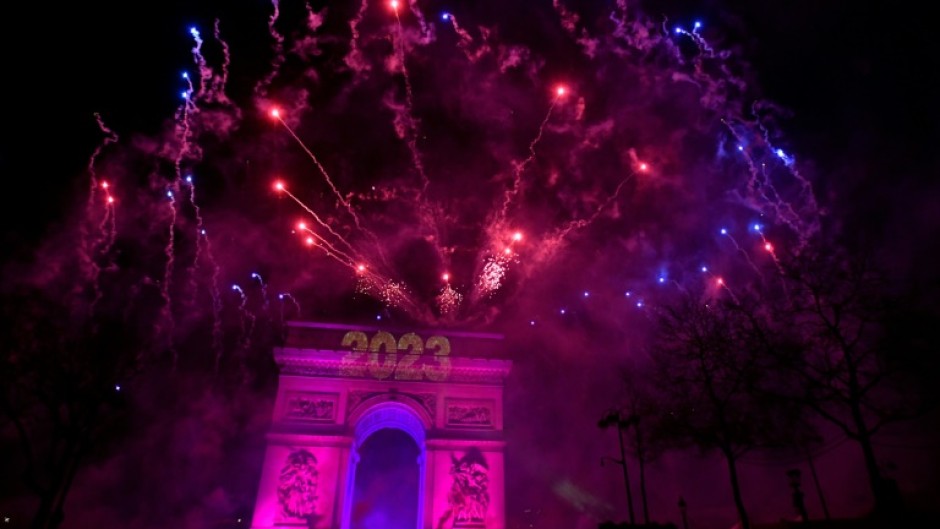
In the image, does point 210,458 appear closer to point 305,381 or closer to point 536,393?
point 305,381

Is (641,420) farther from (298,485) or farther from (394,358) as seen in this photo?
(298,485)

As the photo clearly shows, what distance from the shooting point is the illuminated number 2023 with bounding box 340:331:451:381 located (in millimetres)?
27781

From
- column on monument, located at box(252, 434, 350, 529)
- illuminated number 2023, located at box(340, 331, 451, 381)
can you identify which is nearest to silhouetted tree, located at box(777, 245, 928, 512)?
illuminated number 2023, located at box(340, 331, 451, 381)

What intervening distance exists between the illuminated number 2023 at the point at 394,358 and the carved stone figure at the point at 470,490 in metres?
4.35

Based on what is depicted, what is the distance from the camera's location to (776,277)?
2342 cm

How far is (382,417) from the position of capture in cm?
2905

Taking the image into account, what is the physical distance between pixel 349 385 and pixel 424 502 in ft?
22.3

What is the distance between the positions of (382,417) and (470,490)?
20.3 ft

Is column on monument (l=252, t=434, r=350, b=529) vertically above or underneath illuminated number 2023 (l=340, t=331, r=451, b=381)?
underneath

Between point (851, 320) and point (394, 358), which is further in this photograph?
point (394, 358)

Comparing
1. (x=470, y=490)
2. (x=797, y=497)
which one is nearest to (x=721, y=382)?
(x=797, y=497)

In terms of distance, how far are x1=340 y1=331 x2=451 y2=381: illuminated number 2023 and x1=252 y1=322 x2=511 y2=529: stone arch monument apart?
0.05m

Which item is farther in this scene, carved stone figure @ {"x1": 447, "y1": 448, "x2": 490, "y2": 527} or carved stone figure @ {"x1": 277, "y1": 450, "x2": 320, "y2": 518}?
carved stone figure @ {"x1": 447, "y1": 448, "x2": 490, "y2": 527}

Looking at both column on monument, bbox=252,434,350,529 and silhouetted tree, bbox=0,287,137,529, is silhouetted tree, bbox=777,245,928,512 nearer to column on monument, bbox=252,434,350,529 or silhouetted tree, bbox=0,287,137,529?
column on monument, bbox=252,434,350,529
